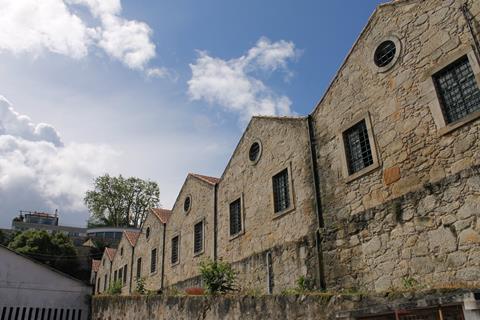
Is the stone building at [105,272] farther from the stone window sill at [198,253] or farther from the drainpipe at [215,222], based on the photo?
the drainpipe at [215,222]

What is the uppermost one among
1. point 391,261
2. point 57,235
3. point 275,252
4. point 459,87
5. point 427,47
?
point 57,235

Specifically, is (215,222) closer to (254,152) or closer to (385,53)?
(254,152)

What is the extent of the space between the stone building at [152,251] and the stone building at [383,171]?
8.70 m

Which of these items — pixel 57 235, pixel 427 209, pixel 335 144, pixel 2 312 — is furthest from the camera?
pixel 57 235

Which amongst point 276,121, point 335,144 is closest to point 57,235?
point 276,121

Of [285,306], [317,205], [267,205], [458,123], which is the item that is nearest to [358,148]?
[317,205]

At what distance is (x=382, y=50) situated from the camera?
9867 millimetres

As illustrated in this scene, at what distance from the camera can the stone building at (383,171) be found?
301 inches

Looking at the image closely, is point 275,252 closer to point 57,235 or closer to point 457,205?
point 457,205

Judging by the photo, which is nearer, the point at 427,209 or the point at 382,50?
the point at 427,209

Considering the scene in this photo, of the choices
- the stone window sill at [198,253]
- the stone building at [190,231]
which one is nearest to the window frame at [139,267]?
the stone building at [190,231]

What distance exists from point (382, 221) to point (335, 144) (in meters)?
2.61

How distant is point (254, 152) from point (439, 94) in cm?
727

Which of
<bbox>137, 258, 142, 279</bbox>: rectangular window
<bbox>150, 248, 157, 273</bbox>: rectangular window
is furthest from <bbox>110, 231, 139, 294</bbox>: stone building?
<bbox>150, 248, 157, 273</bbox>: rectangular window
